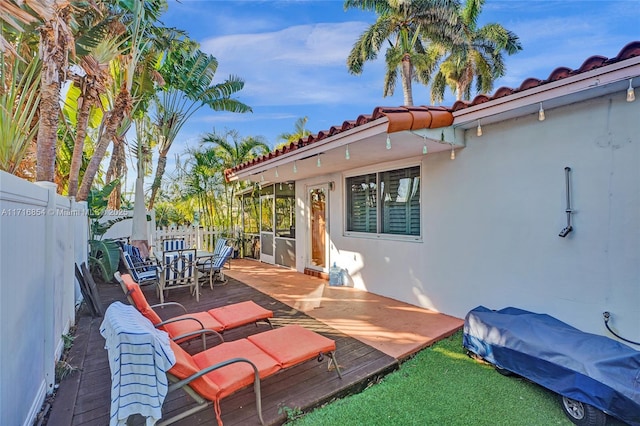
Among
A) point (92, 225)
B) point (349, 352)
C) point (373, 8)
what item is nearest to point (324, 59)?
point (373, 8)

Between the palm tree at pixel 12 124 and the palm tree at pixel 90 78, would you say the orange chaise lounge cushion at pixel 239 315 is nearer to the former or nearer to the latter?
the palm tree at pixel 12 124

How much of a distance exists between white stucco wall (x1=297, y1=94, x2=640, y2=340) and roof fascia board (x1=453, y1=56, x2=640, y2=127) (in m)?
0.57

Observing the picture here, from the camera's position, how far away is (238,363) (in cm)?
298

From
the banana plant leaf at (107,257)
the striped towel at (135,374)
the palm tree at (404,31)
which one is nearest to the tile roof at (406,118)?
the striped towel at (135,374)

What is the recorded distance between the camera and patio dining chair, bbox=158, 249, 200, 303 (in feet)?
21.2

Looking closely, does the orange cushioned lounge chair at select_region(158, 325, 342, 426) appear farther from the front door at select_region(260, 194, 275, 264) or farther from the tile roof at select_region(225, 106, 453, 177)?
the front door at select_region(260, 194, 275, 264)

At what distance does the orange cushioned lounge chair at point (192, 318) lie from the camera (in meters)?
3.49

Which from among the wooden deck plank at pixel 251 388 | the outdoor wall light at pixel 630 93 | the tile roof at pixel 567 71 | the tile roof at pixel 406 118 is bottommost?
the wooden deck plank at pixel 251 388

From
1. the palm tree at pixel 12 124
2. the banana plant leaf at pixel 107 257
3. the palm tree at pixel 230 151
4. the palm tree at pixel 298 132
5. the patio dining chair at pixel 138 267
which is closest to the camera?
the palm tree at pixel 12 124

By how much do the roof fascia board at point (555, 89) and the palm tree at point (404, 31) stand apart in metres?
17.0

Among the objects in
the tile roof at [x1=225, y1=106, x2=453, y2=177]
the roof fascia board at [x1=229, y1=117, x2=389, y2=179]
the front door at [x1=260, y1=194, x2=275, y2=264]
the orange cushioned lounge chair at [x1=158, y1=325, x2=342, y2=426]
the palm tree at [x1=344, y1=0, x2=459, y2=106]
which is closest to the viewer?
the orange cushioned lounge chair at [x1=158, y1=325, x2=342, y2=426]

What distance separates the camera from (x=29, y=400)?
8.00 ft

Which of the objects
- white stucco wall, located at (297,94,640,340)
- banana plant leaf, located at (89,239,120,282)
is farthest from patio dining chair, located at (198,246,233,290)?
white stucco wall, located at (297,94,640,340)

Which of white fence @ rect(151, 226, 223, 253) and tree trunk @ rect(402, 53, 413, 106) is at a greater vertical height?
tree trunk @ rect(402, 53, 413, 106)
